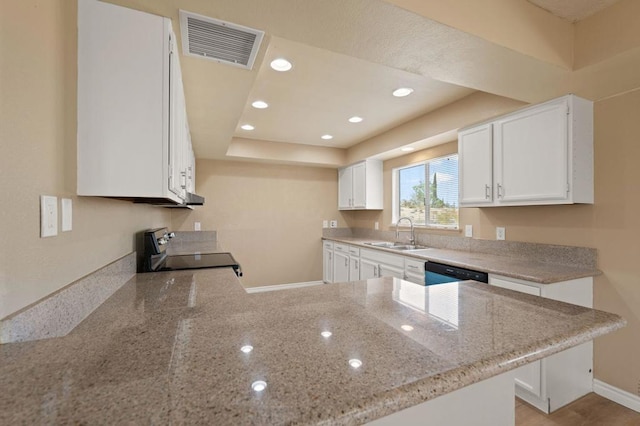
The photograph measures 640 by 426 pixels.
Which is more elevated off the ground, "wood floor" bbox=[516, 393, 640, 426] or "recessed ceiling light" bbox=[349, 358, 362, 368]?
"recessed ceiling light" bbox=[349, 358, 362, 368]

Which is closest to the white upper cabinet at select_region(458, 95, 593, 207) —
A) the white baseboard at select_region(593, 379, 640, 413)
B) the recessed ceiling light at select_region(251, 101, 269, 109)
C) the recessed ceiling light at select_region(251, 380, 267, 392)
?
the white baseboard at select_region(593, 379, 640, 413)

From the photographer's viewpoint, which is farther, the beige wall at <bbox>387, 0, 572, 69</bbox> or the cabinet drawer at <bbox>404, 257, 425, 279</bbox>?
the cabinet drawer at <bbox>404, 257, 425, 279</bbox>

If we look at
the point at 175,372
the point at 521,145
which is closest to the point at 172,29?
the point at 175,372

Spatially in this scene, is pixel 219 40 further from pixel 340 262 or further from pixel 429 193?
pixel 340 262

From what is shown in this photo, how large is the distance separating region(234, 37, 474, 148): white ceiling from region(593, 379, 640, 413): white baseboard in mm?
2475

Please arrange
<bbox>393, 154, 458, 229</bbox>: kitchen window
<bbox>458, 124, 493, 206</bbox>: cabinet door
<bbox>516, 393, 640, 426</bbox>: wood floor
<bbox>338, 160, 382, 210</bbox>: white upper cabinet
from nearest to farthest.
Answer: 1. <bbox>516, 393, 640, 426</bbox>: wood floor
2. <bbox>458, 124, 493, 206</bbox>: cabinet door
3. <bbox>393, 154, 458, 229</bbox>: kitchen window
4. <bbox>338, 160, 382, 210</bbox>: white upper cabinet

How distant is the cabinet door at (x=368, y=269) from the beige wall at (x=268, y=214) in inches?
50.3

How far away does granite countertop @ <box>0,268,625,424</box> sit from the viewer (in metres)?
0.51

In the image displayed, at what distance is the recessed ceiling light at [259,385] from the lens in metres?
0.56

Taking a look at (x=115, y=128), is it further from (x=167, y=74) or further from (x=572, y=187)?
(x=572, y=187)

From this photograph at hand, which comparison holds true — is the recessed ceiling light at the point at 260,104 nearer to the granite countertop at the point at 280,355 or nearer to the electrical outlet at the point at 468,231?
the granite countertop at the point at 280,355

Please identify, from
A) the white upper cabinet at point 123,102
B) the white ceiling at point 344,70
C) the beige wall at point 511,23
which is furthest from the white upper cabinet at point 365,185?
the white upper cabinet at point 123,102

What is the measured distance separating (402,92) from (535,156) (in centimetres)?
120

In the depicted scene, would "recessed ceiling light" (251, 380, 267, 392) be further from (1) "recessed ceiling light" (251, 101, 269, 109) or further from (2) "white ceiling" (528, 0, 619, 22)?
(1) "recessed ceiling light" (251, 101, 269, 109)
